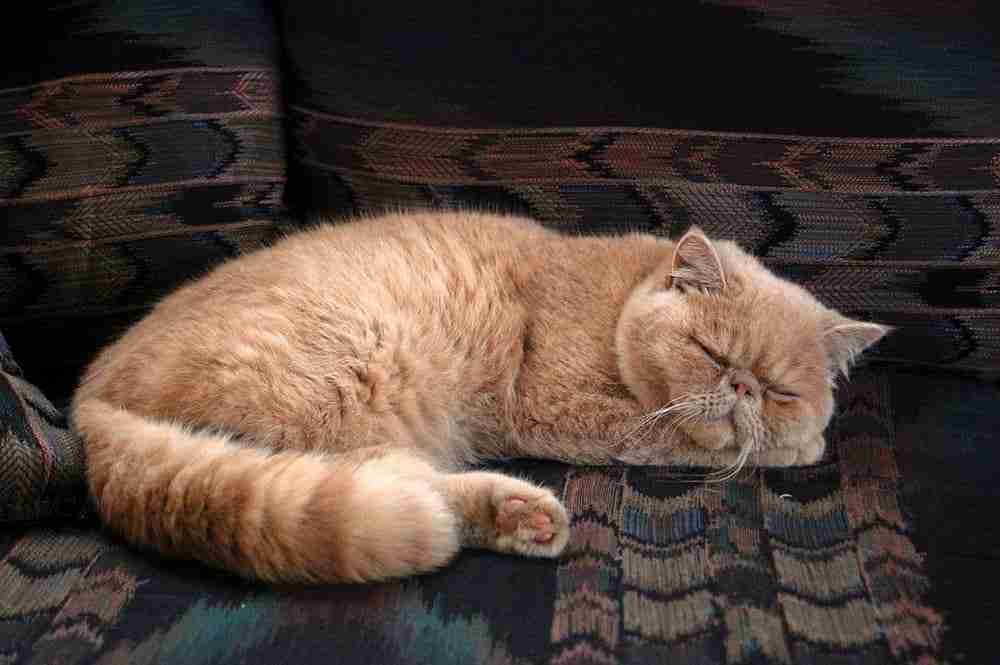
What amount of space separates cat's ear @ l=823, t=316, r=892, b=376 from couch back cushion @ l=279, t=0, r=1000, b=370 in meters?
0.25

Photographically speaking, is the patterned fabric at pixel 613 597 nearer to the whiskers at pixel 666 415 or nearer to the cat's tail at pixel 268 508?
the cat's tail at pixel 268 508

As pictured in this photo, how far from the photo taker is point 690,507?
1.61m

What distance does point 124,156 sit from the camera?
6.81 feet

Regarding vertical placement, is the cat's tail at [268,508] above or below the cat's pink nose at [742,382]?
below

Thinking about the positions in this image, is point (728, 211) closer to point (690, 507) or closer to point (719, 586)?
point (690, 507)

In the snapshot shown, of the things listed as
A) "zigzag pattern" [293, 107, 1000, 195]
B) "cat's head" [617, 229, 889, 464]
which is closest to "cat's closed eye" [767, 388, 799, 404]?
"cat's head" [617, 229, 889, 464]

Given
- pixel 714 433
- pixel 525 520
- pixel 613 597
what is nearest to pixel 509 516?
pixel 525 520

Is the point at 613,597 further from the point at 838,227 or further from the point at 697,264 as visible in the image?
the point at 838,227

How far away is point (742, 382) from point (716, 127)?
0.59m

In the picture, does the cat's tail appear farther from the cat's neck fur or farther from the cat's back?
the cat's neck fur

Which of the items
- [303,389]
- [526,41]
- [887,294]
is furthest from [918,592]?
[526,41]

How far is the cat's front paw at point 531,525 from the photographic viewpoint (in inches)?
58.1

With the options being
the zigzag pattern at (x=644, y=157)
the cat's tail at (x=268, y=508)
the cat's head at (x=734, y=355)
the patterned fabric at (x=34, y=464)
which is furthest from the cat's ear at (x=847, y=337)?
the patterned fabric at (x=34, y=464)

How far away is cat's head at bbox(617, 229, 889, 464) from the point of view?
1.78 m
